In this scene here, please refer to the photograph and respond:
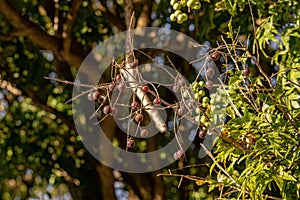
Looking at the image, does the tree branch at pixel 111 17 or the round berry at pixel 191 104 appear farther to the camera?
the tree branch at pixel 111 17

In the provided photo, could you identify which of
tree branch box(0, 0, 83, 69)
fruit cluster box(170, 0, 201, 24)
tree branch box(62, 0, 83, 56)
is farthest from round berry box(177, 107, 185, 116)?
tree branch box(62, 0, 83, 56)

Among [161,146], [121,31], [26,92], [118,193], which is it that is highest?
[121,31]

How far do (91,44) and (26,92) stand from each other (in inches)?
15.0

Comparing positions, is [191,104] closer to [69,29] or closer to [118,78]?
[118,78]

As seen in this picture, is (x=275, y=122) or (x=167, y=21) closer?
(x=275, y=122)

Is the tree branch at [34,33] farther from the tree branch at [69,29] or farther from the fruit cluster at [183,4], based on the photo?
the fruit cluster at [183,4]

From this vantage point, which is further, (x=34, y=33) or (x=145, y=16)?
(x=145, y=16)

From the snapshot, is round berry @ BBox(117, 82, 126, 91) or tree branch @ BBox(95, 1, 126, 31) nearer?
round berry @ BBox(117, 82, 126, 91)

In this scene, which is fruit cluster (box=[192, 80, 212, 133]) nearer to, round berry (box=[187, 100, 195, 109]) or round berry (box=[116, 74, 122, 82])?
round berry (box=[187, 100, 195, 109])

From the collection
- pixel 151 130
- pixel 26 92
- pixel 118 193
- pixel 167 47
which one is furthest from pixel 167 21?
pixel 118 193

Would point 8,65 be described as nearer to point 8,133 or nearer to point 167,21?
point 8,133

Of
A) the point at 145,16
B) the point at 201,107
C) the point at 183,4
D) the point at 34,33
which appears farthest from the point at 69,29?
the point at 201,107

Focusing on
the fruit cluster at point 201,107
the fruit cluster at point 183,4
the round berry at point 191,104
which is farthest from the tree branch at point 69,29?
the round berry at point 191,104

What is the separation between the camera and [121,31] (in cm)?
275
